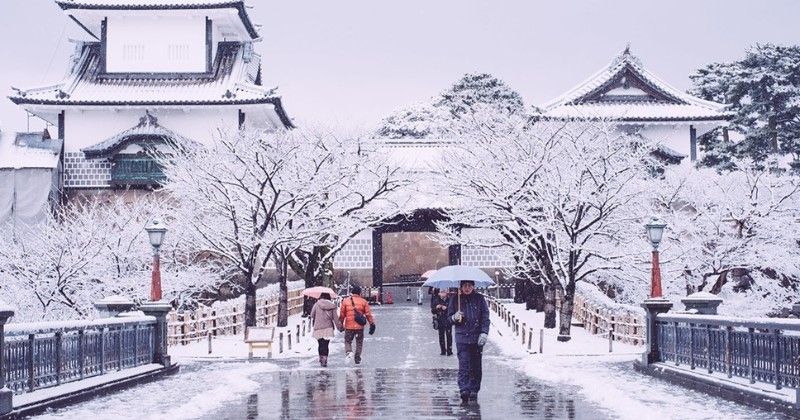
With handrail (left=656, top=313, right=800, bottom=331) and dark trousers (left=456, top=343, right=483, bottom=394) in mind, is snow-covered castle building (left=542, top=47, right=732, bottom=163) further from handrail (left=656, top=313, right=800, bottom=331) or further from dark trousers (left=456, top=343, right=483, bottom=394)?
dark trousers (left=456, top=343, right=483, bottom=394)

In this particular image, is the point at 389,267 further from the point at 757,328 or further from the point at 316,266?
the point at 757,328

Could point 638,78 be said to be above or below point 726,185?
above

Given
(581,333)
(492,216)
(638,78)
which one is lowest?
Answer: (581,333)

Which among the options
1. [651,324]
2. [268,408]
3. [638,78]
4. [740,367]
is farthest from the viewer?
[638,78]

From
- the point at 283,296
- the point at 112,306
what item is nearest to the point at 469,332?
the point at 112,306

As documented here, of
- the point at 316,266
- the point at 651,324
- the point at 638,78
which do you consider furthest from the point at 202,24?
the point at 651,324

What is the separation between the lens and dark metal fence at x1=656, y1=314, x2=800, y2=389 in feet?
42.1

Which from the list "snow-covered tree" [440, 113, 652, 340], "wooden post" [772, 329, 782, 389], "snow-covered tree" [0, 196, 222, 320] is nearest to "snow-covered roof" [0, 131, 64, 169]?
"snow-covered tree" [0, 196, 222, 320]

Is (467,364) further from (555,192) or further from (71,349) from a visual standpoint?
(555,192)

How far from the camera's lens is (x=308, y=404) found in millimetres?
14047

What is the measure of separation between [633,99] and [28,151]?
1130 inches

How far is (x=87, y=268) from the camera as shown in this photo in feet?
114

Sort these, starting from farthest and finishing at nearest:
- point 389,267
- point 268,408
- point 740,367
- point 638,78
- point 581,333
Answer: point 389,267, point 638,78, point 581,333, point 740,367, point 268,408

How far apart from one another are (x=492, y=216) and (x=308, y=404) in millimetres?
19371
